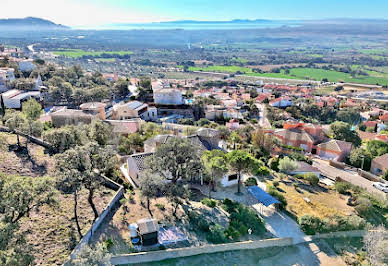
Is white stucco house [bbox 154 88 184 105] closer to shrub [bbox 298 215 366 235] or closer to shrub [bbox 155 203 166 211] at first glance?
shrub [bbox 155 203 166 211]

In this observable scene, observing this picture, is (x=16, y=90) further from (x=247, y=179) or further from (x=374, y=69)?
(x=374, y=69)

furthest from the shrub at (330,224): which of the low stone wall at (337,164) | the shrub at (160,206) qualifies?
the low stone wall at (337,164)

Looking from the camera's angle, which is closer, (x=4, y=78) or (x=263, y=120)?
(x=4, y=78)

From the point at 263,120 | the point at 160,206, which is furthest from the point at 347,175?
the point at 263,120

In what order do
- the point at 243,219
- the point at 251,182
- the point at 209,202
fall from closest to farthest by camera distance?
the point at 243,219
the point at 209,202
the point at 251,182

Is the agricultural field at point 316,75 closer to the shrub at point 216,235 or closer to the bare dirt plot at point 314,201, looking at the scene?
the bare dirt plot at point 314,201

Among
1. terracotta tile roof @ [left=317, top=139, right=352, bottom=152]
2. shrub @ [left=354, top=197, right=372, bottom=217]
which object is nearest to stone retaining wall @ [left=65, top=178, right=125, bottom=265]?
shrub @ [left=354, top=197, right=372, bottom=217]

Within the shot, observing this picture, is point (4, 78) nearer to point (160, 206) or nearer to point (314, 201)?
point (160, 206)

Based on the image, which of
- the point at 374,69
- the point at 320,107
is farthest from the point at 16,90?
the point at 374,69
